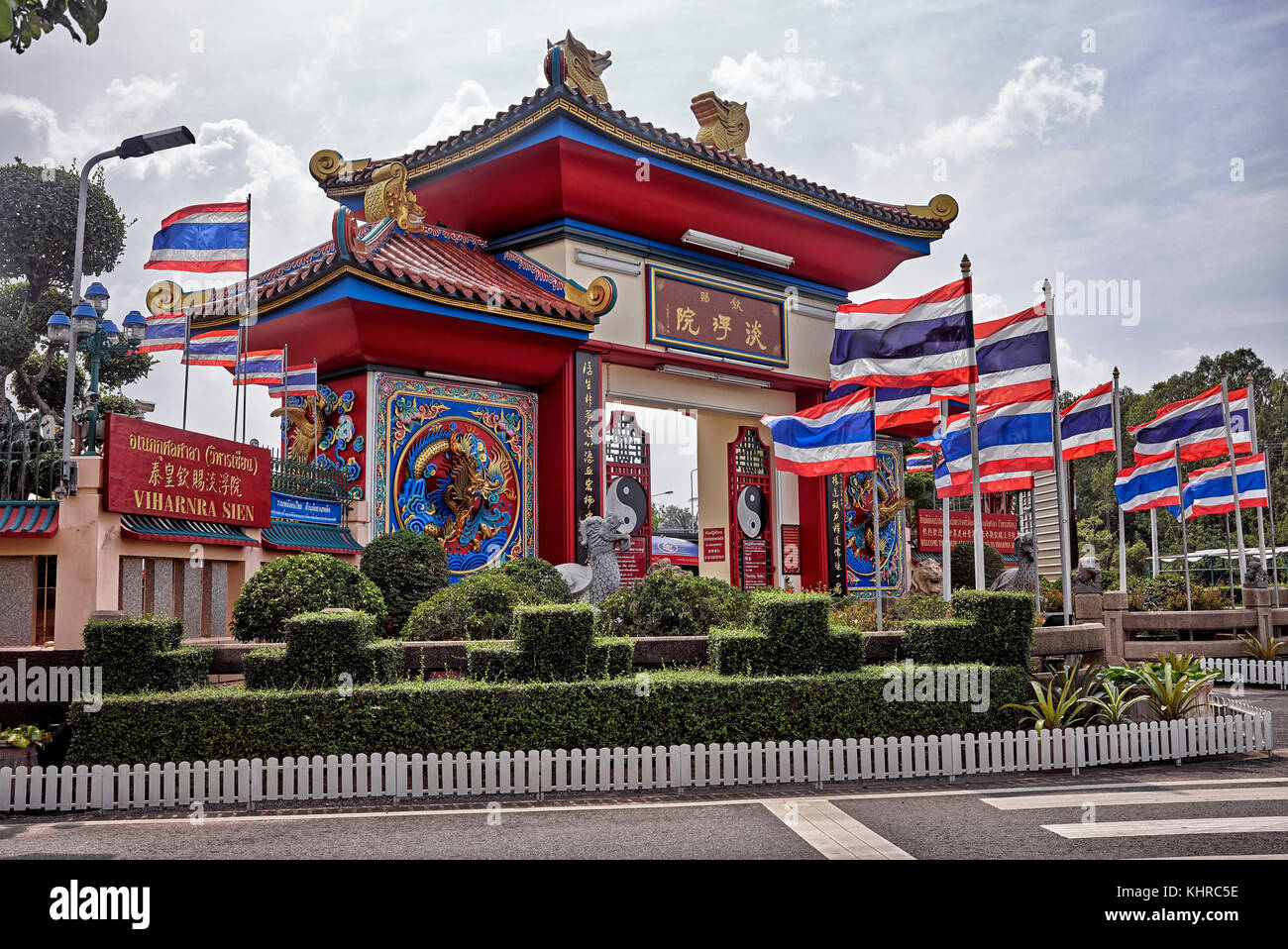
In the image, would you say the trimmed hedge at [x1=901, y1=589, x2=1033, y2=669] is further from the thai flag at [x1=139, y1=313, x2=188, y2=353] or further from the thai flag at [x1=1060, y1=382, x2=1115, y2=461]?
the thai flag at [x1=139, y1=313, x2=188, y2=353]

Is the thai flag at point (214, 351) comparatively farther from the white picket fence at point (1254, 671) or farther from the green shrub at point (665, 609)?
the white picket fence at point (1254, 671)

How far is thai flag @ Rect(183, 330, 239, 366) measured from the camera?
61.6 feet

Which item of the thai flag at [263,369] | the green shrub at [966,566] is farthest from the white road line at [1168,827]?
the green shrub at [966,566]

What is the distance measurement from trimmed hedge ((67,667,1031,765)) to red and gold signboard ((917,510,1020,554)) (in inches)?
709

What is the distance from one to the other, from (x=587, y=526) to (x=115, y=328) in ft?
35.1

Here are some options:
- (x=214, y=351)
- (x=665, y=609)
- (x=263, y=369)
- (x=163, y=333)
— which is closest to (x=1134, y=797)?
(x=665, y=609)

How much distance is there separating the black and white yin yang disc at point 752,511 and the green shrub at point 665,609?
11.0m

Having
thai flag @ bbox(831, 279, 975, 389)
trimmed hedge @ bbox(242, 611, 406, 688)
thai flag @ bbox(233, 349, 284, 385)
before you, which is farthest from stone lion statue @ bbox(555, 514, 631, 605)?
thai flag @ bbox(233, 349, 284, 385)

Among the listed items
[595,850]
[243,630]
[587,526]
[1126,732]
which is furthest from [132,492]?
[1126,732]

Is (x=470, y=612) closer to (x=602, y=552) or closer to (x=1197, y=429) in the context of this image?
(x=602, y=552)

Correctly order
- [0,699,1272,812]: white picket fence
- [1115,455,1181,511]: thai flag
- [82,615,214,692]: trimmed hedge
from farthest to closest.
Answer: [1115,455,1181,511]: thai flag
[82,615,214,692]: trimmed hedge
[0,699,1272,812]: white picket fence

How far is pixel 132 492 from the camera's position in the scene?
Result: 14.5 metres

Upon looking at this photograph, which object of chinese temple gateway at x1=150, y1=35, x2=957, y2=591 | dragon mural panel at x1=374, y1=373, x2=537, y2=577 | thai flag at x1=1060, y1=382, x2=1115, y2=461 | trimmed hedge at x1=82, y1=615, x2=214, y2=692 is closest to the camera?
trimmed hedge at x1=82, y1=615, x2=214, y2=692

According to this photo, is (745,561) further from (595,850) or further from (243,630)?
(595,850)
